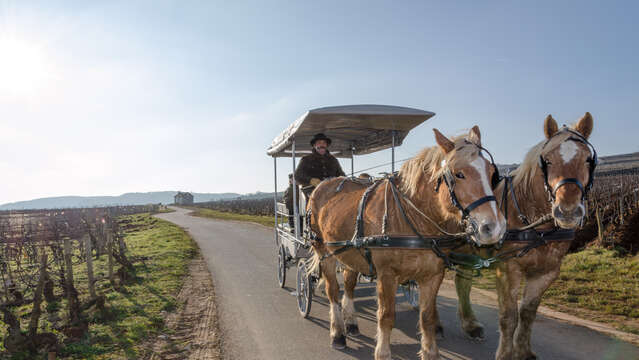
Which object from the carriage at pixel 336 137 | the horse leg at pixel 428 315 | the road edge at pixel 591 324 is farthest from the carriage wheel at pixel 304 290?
the road edge at pixel 591 324

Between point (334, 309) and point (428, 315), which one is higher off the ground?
point (428, 315)

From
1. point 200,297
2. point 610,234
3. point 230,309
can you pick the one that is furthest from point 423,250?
Result: point 610,234

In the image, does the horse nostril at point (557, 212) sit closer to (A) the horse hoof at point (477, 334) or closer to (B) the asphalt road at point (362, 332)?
(B) the asphalt road at point (362, 332)

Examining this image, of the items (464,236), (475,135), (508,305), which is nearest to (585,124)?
(475,135)

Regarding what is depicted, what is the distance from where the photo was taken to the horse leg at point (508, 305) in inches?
132

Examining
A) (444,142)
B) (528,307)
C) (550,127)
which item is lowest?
(528,307)

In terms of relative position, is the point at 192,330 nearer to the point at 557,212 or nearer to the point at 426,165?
the point at 426,165

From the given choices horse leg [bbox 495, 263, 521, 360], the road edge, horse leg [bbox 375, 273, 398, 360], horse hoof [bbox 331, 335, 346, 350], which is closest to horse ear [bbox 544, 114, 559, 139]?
horse leg [bbox 495, 263, 521, 360]

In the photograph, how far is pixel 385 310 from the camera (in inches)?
126

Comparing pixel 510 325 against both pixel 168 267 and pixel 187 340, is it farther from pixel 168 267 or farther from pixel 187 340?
pixel 168 267

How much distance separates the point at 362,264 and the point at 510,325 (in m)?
1.49

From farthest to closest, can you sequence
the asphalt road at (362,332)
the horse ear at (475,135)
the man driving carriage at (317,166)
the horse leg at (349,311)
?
1. the man driving carriage at (317,166)
2. the horse leg at (349,311)
3. the asphalt road at (362,332)
4. the horse ear at (475,135)

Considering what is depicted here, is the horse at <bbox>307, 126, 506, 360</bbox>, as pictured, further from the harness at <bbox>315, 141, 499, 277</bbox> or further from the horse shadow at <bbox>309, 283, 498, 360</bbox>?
the horse shadow at <bbox>309, 283, 498, 360</bbox>

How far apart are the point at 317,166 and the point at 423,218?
117 inches
